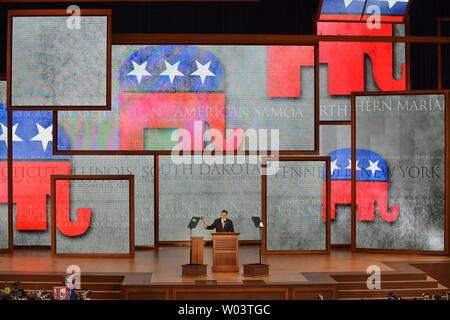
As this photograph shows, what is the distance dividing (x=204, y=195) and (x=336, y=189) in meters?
2.69

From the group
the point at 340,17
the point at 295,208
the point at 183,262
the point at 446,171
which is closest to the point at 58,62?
the point at 183,262

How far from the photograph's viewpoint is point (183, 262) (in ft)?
33.2

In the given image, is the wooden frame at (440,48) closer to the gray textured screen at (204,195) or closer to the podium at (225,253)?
the gray textured screen at (204,195)

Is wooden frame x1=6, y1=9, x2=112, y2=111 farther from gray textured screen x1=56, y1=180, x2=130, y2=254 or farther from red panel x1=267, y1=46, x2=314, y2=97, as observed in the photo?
red panel x1=267, y1=46, x2=314, y2=97

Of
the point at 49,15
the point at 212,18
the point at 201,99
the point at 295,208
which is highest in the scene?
the point at 212,18

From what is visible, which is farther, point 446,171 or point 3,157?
point 3,157

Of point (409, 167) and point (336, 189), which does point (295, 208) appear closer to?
point (336, 189)

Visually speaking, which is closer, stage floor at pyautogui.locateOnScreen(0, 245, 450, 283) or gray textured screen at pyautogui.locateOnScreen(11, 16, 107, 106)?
stage floor at pyautogui.locateOnScreen(0, 245, 450, 283)

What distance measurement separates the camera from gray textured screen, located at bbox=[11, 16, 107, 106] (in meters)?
10.5

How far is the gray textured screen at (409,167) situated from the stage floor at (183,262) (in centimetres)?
37

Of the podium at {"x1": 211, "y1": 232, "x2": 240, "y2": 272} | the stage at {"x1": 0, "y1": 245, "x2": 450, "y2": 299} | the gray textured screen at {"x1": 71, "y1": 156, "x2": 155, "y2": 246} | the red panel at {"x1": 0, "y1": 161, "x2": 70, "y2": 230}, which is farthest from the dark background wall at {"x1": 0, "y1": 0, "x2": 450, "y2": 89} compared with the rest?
the podium at {"x1": 211, "y1": 232, "x2": 240, "y2": 272}

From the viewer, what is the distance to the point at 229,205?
11.9 metres

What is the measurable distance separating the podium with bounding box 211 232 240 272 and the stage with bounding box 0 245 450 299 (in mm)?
188
